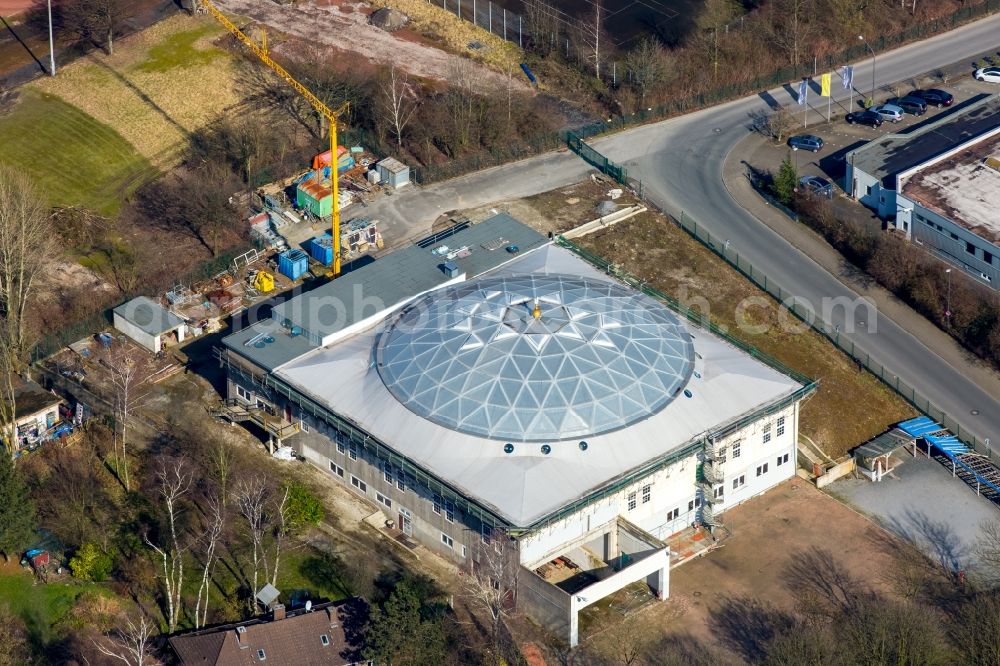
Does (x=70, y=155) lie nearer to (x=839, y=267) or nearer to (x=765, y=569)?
(x=839, y=267)

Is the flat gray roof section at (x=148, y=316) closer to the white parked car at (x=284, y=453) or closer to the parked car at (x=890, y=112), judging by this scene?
the white parked car at (x=284, y=453)

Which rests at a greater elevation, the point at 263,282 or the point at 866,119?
the point at 866,119

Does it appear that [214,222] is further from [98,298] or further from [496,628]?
[496,628]

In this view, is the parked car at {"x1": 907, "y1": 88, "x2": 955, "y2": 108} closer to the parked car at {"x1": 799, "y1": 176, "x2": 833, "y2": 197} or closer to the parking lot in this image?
the parking lot

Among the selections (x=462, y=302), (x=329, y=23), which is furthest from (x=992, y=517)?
(x=329, y=23)

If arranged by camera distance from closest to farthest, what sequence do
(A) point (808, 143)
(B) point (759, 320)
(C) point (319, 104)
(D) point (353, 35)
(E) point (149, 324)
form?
(E) point (149, 324) → (B) point (759, 320) → (C) point (319, 104) → (A) point (808, 143) → (D) point (353, 35)

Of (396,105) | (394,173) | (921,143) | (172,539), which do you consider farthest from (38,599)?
(921,143)

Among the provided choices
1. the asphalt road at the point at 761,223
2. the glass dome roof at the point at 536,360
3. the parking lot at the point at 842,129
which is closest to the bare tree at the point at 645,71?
the asphalt road at the point at 761,223
